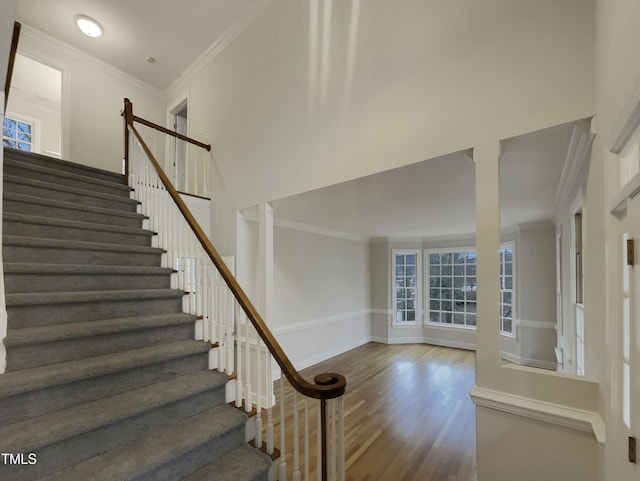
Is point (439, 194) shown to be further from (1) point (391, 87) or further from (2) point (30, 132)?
(2) point (30, 132)

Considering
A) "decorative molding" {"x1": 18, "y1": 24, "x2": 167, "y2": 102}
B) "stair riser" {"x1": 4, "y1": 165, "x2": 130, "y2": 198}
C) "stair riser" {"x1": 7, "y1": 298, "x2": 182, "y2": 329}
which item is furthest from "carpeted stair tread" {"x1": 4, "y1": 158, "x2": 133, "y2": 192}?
"decorative molding" {"x1": 18, "y1": 24, "x2": 167, "y2": 102}

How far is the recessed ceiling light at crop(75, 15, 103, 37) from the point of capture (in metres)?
3.83

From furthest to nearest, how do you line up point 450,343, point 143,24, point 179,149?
1. point 450,343
2. point 179,149
3. point 143,24

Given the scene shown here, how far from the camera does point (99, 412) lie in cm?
152

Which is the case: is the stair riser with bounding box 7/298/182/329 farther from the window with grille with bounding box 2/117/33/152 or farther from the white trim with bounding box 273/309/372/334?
the window with grille with bounding box 2/117/33/152

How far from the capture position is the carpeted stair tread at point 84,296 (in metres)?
1.73

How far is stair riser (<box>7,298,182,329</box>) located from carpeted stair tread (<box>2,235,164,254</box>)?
591 mm

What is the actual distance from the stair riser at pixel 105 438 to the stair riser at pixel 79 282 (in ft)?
3.66

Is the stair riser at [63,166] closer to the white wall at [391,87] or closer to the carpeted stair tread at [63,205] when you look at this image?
the carpeted stair tread at [63,205]

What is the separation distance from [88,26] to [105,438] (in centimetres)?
505

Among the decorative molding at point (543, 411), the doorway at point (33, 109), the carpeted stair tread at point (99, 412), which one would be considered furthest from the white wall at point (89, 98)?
the decorative molding at point (543, 411)

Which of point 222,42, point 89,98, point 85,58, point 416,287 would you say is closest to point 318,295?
point 416,287

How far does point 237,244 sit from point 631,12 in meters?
3.46

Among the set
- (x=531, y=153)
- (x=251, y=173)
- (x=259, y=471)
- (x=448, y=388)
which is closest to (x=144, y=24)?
(x=251, y=173)
